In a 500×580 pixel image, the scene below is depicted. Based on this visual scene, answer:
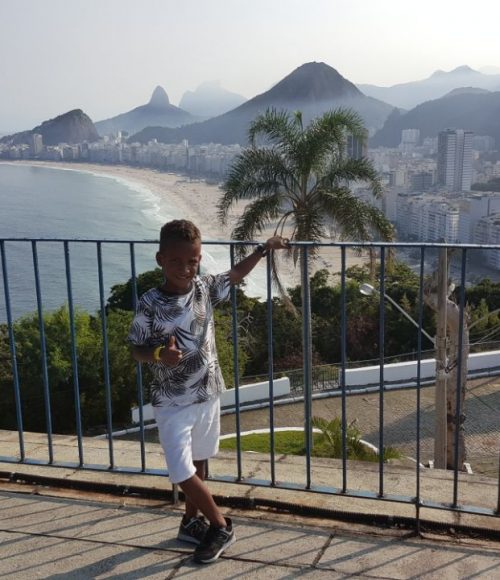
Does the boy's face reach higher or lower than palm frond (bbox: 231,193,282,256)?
higher

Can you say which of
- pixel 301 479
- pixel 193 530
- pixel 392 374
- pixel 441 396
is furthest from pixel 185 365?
pixel 392 374

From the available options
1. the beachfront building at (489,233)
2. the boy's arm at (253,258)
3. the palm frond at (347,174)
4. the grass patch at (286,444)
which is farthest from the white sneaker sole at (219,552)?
the beachfront building at (489,233)

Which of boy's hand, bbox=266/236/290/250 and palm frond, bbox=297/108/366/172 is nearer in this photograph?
boy's hand, bbox=266/236/290/250

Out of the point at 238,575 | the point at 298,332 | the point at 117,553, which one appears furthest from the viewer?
the point at 298,332

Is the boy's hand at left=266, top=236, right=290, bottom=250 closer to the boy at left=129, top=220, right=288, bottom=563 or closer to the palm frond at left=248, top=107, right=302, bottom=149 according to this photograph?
the boy at left=129, top=220, right=288, bottom=563

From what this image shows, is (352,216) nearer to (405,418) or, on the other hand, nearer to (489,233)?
(405,418)

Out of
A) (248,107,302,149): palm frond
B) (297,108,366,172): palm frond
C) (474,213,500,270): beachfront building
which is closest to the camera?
(297,108,366,172): palm frond

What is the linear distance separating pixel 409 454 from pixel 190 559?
14659 millimetres

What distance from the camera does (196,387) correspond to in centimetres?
278

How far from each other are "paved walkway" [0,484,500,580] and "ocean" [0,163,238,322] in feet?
40.7

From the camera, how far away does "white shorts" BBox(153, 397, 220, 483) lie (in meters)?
2.70

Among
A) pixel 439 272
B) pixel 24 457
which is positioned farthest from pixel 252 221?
pixel 24 457

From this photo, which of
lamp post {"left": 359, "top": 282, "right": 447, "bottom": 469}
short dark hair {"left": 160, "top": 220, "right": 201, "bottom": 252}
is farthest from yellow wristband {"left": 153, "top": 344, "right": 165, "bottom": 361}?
lamp post {"left": 359, "top": 282, "right": 447, "bottom": 469}

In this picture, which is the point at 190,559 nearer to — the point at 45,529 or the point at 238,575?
the point at 238,575
